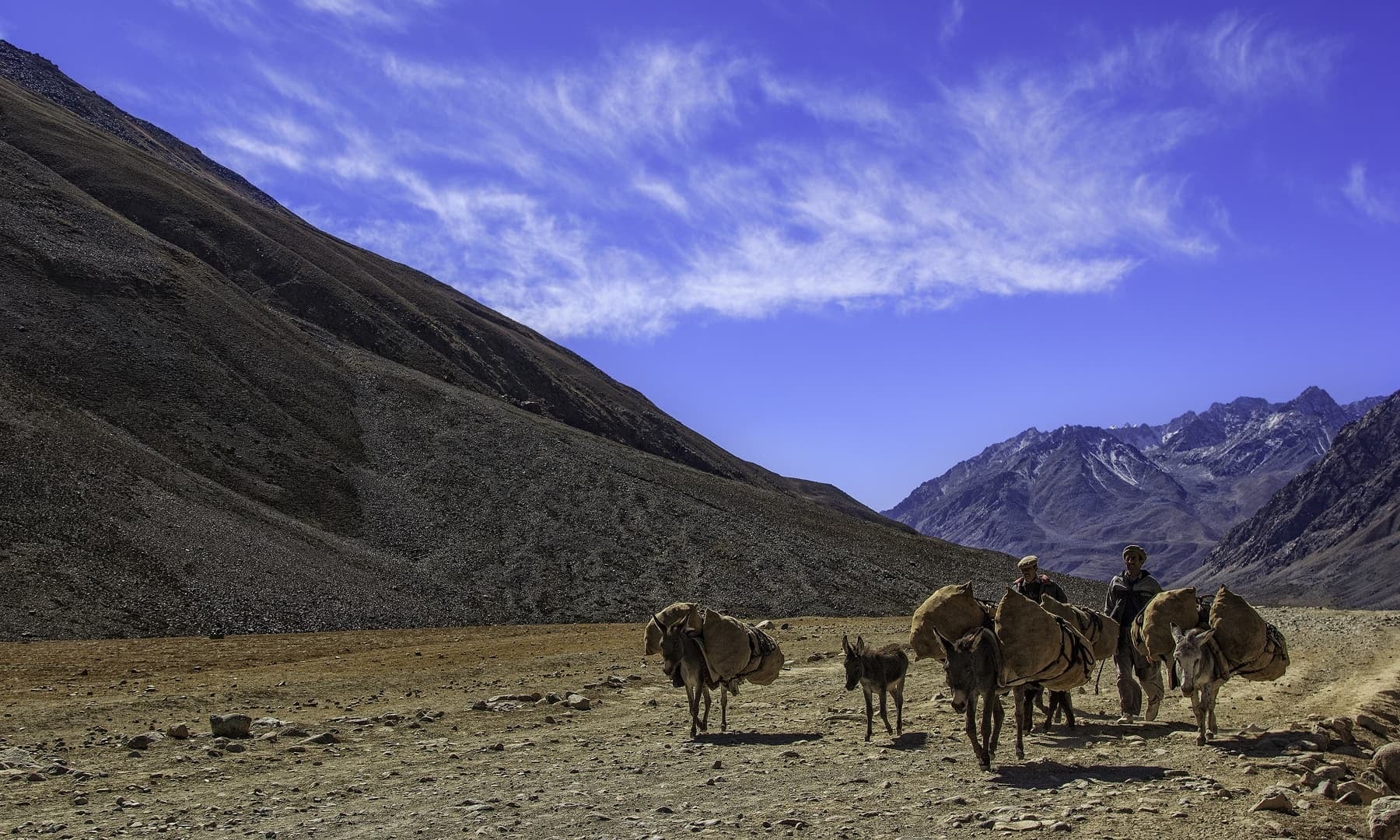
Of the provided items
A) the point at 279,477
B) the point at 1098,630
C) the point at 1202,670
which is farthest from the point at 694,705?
the point at 279,477

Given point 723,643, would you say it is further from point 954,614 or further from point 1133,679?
point 1133,679

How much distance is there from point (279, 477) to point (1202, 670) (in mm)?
53631

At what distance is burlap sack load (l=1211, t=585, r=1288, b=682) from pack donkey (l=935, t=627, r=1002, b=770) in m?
3.61

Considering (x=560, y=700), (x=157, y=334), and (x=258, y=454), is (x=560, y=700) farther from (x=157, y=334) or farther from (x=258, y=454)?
(x=157, y=334)

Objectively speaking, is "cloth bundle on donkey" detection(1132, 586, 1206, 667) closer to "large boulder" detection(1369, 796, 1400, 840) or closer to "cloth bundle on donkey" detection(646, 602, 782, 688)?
"large boulder" detection(1369, 796, 1400, 840)

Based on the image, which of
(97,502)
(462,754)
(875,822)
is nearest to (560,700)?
(462,754)

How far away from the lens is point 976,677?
1211 centimetres

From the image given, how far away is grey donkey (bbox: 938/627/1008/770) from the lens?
12.1 meters

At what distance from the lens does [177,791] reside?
12.2 meters

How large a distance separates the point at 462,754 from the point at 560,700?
535 cm

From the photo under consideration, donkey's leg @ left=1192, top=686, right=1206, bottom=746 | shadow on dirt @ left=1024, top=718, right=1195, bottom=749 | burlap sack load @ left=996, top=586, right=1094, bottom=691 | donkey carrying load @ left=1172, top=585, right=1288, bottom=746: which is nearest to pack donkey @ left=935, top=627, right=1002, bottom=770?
burlap sack load @ left=996, top=586, right=1094, bottom=691

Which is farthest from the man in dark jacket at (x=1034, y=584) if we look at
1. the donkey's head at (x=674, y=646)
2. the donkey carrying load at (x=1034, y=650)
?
the donkey's head at (x=674, y=646)

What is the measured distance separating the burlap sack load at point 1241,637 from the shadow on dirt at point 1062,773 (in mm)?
2696

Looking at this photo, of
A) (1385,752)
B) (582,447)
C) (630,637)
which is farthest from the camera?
(582,447)
